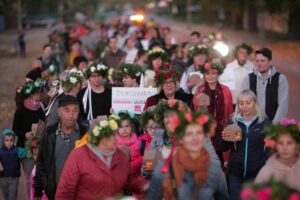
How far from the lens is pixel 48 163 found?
763 centimetres

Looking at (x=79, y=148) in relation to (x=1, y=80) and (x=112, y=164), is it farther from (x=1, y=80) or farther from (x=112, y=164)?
(x=1, y=80)

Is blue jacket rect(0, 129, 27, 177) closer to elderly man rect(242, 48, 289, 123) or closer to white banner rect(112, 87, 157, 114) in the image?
white banner rect(112, 87, 157, 114)

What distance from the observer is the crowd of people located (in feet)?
20.2

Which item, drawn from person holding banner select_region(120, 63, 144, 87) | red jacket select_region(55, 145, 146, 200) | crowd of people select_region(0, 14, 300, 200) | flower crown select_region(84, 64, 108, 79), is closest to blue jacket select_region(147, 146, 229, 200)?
crowd of people select_region(0, 14, 300, 200)

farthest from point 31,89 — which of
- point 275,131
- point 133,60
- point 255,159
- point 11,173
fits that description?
point 133,60

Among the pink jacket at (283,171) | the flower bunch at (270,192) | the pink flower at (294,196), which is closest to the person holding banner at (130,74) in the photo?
the pink jacket at (283,171)

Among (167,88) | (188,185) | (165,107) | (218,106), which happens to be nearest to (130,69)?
(218,106)

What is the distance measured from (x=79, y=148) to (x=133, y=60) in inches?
430

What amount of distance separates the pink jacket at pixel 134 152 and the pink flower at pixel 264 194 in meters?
3.35

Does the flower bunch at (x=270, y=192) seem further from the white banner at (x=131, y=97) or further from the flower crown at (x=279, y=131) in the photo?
the white banner at (x=131, y=97)

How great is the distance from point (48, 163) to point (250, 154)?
2.15m

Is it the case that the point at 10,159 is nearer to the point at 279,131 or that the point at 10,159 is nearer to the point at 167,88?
the point at 167,88

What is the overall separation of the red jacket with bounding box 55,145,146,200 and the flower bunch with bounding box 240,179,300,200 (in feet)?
6.40

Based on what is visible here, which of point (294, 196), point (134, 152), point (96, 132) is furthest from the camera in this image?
point (134, 152)
